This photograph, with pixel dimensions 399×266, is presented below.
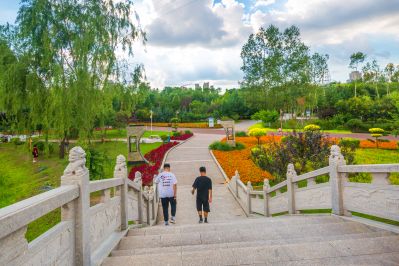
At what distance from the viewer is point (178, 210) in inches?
454

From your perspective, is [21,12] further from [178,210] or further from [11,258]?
[11,258]

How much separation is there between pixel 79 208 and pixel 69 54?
13.9 m

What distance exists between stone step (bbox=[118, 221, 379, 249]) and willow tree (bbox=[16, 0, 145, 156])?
11.3m

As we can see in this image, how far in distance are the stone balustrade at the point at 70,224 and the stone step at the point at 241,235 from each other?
375mm

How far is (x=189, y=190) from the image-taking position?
14547 millimetres

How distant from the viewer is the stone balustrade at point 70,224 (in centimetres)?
219

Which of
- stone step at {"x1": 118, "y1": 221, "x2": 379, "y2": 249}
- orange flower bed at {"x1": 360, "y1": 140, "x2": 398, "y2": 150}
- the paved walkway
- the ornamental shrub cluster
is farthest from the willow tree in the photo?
orange flower bed at {"x1": 360, "y1": 140, "x2": 398, "y2": 150}

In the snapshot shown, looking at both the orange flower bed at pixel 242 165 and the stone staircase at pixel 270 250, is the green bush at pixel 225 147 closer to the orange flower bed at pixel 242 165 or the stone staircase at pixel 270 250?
the orange flower bed at pixel 242 165

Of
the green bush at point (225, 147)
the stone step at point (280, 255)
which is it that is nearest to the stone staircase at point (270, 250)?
the stone step at point (280, 255)

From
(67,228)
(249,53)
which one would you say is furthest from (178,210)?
(249,53)

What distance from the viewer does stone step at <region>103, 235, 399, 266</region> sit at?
342 centimetres

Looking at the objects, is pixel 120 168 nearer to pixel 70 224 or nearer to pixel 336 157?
pixel 70 224

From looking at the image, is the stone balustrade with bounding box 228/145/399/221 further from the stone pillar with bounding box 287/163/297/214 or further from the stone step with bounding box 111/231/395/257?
the stone step with bounding box 111/231/395/257

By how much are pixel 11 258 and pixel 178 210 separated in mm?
9581
